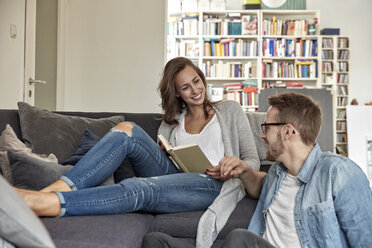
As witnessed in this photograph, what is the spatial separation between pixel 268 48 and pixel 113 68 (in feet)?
12.0

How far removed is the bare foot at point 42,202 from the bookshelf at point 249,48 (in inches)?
226

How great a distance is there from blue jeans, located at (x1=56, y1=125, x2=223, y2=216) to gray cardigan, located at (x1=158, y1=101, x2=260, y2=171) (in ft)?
0.81

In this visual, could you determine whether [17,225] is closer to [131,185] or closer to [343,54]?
[131,185]

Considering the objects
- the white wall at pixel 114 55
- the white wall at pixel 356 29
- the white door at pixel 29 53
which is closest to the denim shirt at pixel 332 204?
the white wall at pixel 114 55

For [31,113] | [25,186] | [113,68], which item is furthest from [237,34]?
[25,186]

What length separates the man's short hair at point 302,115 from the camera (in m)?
1.40

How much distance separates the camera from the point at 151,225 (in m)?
1.61

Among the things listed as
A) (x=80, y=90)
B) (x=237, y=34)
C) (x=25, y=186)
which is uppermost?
(x=237, y=34)

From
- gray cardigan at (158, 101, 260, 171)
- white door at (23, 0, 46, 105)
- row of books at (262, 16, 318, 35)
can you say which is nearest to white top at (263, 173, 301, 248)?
gray cardigan at (158, 101, 260, 171)

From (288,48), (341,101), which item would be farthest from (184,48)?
(341,101)

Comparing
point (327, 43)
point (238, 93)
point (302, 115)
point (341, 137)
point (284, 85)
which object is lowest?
point (341, 137)

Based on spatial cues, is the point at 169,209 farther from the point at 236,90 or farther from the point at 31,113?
the point at 236,90

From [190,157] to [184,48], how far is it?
549cm

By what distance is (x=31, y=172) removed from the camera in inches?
63.2
